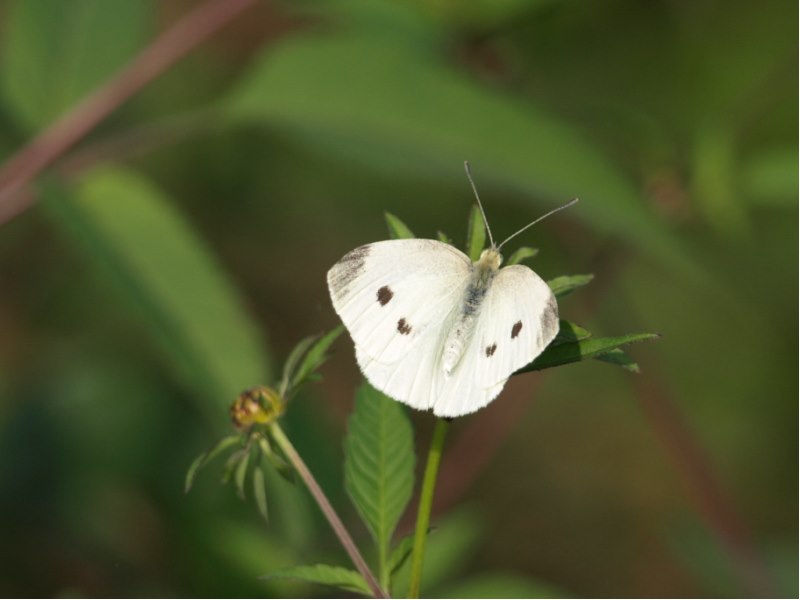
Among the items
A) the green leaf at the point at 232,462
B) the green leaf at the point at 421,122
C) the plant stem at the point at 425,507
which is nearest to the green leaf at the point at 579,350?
the plant stem at the point at 425,507

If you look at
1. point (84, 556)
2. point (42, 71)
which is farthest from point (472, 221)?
point (84, 556)

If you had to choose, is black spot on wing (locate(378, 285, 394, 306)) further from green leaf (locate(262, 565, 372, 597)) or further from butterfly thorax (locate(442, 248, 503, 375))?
green leaf (locate(262, 565, 372, 597))

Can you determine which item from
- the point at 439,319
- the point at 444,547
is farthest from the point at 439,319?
the point at 444,547

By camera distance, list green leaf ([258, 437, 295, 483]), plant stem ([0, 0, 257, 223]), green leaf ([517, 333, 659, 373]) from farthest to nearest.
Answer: plant stem ([0, 0, 257, 223])
green leaf ([258, 437, 295, 483])
green leaf ([517, 333, 659, 373])

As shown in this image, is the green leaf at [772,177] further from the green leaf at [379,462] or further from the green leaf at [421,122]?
the green leaf at [379,462]

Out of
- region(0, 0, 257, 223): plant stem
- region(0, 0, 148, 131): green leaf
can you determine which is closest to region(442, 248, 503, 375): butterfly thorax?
region(0, 0, 257, 223): plant stem

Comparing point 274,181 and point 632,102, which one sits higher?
point 274,181

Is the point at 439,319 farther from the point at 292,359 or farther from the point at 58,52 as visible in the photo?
the point at 58,52

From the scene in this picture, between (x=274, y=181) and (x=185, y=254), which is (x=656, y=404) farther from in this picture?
(x=274, y=181)
